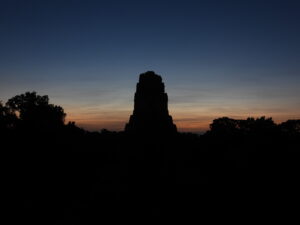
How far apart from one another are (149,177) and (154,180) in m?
1.21

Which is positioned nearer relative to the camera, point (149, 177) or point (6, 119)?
point (149, 177)

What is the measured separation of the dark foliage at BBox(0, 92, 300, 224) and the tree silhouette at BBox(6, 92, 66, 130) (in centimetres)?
143

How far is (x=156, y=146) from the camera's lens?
44312mm

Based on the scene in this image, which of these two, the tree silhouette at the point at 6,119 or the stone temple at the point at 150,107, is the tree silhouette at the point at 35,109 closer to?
the tree silhouette at the point at 6,119

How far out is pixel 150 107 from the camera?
156 ft

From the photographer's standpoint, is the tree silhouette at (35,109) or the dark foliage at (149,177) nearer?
the dark foliage at (149,177)

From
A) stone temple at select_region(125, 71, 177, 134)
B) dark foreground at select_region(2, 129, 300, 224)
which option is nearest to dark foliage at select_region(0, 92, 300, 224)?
dark foreground at select_region(2, 129, 300, 224)

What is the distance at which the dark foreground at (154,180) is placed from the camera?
2728 cm

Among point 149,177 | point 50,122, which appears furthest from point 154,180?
point 50,122

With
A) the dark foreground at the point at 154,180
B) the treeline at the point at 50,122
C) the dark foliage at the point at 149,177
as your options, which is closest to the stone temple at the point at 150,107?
the dark foliage at the point at 149,177

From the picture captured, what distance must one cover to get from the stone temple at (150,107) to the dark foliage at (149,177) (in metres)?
1.45

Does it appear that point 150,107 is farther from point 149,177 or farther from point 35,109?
point 35,109

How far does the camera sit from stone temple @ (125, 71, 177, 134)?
46781 mm

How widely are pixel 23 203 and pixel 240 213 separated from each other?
24.1 metres
